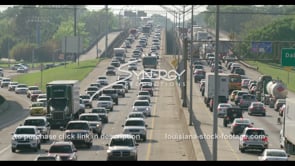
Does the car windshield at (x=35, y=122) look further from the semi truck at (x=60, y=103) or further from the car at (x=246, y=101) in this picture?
the car at (x=246, y=101)

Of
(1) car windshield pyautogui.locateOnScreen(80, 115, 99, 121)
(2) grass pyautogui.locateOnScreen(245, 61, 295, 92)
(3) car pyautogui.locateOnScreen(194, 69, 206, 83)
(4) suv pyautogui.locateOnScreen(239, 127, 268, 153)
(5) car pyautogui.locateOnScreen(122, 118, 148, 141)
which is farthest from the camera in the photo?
(2) grass pyautogui.locateOnScreen(245, 61, 295, 92)

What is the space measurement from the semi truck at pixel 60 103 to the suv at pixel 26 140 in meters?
12.8

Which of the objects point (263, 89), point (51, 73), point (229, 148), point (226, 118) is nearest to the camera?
point (229, 148)

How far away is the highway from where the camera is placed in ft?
143

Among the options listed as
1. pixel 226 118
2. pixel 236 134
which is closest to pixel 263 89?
pixel 226 118

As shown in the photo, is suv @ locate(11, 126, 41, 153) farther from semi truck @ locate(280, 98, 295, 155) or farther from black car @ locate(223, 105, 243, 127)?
black car @ locate(223, 105, 243, 127)

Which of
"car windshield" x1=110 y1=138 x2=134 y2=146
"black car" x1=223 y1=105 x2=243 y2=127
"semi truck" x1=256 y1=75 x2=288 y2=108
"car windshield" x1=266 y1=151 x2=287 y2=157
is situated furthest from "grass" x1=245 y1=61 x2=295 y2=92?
"car windshield" x1=266 y1=151 x2=287 y2=157

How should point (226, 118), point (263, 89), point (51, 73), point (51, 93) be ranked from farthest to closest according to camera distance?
point (51, 73) → point (263, 89) → point (226, 118) → point (51, 93)

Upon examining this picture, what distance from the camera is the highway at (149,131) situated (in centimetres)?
4353

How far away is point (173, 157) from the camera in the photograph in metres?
43.0

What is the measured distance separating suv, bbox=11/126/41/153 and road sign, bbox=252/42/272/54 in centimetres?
3365

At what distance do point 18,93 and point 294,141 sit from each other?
65984 millimetres

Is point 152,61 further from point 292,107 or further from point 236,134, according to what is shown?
point 292,107

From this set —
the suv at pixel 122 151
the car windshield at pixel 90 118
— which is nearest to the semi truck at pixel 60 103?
the car windshield at pixel 90 118
